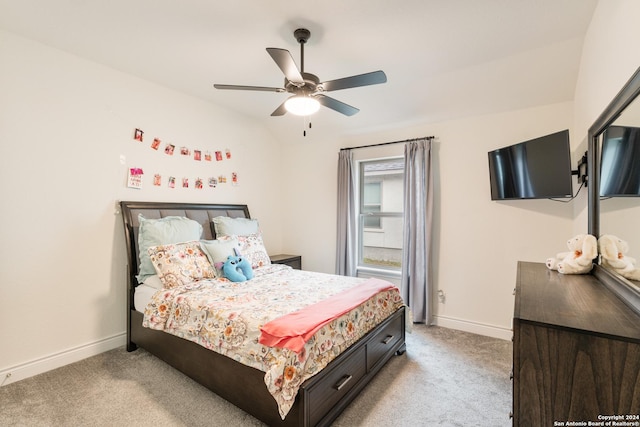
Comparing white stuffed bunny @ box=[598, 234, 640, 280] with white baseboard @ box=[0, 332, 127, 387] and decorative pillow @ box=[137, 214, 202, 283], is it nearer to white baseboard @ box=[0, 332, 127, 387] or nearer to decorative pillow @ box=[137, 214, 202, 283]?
decorative pillow @ box=[137, 214, 202, 283]

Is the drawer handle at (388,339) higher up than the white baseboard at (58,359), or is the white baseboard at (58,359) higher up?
the drawer handle at (388,339)

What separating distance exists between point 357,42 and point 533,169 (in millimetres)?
1827

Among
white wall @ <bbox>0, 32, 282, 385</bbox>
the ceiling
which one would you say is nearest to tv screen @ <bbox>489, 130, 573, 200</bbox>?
the ceiling

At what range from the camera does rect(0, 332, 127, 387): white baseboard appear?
2.22 m

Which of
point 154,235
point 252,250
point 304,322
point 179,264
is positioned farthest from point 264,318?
point 154,235

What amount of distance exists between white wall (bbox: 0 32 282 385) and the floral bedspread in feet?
2.76

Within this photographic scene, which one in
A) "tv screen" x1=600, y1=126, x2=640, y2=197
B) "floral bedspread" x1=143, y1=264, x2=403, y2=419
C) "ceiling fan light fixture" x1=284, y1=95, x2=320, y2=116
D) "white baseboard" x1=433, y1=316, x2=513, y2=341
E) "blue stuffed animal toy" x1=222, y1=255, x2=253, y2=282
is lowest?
"white baseboard" x1=433, y1=316, x2=513, y2=341

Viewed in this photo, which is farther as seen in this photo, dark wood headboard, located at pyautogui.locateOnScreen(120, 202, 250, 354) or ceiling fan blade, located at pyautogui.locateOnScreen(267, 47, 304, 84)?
dark wood headboard, located at pyautogui.locateOnScreen(120, 202, 250, 354)

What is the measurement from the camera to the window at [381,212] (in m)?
4.00

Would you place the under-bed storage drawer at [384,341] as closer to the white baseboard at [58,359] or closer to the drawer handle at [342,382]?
the drawer handle at [342,382]

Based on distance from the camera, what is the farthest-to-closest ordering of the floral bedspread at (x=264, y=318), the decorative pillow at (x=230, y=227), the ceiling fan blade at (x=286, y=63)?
1. the decorative pillow at (x=230, y=227)
2. the ceiling fan blade at (x=286, y=63)
3. the floral bedspread at (x=264, y=318)

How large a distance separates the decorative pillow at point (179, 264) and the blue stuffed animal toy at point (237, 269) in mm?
150

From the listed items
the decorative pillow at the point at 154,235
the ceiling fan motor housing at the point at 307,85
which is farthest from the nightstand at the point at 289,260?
the ceiling fan motor housing at the point at 307,85

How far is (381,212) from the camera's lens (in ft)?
13.2
